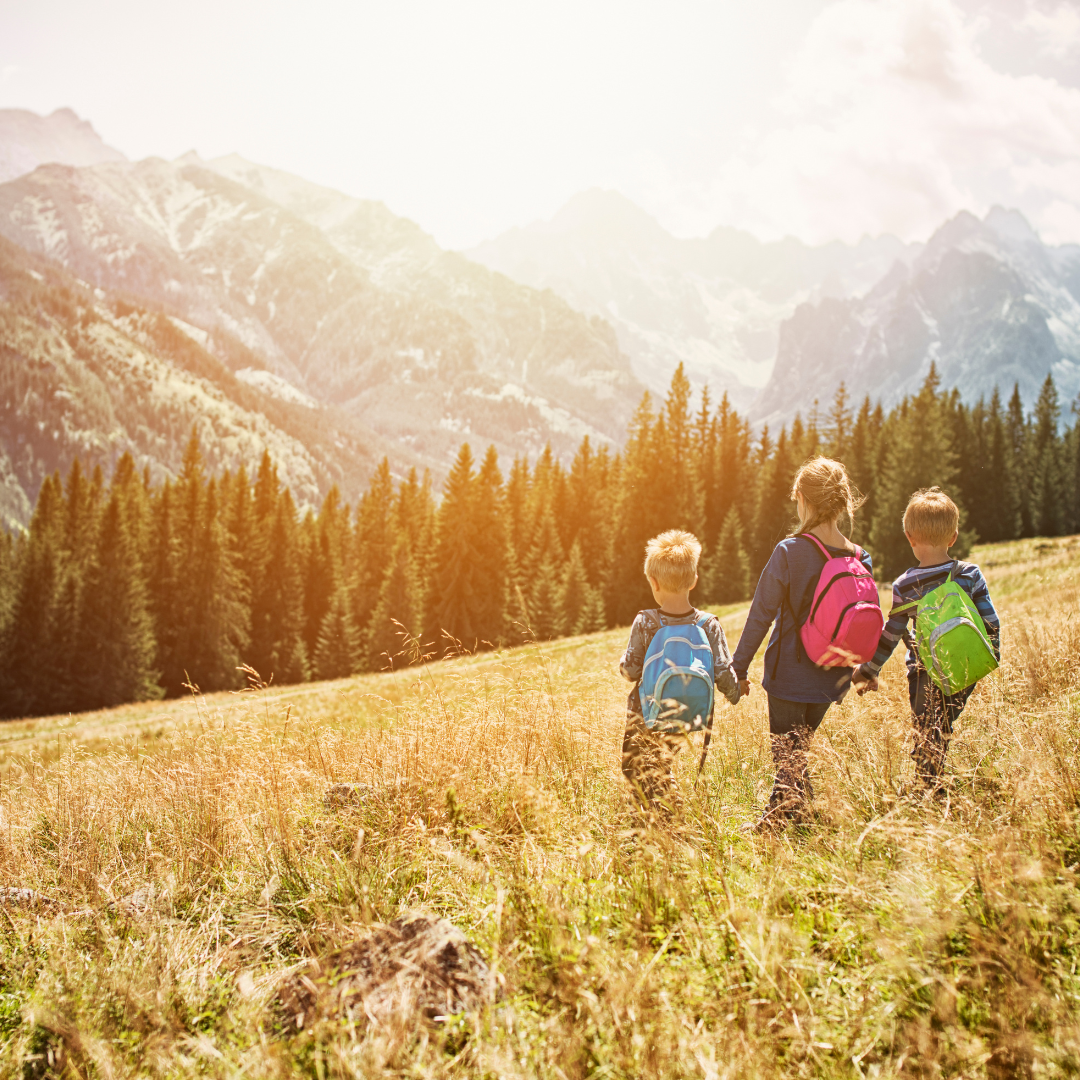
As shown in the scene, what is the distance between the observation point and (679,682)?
400cm

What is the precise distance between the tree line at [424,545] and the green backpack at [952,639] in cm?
3317

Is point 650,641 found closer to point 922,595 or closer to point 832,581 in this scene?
point 832,581

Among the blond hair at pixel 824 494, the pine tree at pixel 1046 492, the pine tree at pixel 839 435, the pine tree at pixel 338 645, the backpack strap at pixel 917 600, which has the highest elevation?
the pine tree at pixel 839 435

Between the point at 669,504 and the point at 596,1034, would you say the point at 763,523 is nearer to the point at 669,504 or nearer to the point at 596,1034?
the point at 669,504

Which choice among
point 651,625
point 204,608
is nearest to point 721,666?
point 651,625

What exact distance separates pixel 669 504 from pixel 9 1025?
1886 inches

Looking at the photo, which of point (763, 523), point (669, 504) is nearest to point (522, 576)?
point (669, 504)

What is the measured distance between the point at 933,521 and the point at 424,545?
152ft

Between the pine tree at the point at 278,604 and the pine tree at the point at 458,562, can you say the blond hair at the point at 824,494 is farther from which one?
the pine tree at the point at 278,604

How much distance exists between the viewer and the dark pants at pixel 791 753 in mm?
3865

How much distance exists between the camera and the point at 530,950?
9.28 feet

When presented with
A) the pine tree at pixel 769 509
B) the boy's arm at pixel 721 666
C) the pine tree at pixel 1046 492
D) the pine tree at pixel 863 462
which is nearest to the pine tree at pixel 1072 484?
the pine tree at pixel 1046 492

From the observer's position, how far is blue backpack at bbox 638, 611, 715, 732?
396cm

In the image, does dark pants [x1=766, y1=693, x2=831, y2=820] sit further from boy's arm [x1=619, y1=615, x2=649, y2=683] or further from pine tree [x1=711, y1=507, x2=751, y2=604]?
pine tree [x1=711, y1=507, x2=751, y2=604]
